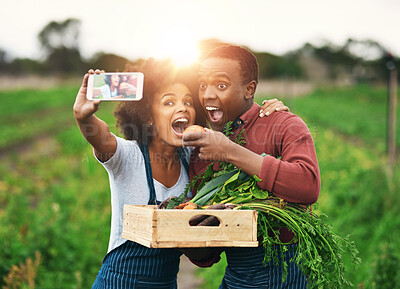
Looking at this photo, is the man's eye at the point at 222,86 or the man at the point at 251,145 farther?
the man's eye at the point at 222,86

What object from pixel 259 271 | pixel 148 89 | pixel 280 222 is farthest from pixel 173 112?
pixel 259 271

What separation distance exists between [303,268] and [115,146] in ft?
3.82

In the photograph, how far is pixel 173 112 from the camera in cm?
262

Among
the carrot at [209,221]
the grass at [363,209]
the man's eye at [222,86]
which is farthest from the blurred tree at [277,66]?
the carrot at [209,221]

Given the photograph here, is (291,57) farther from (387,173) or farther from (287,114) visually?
(287,114)

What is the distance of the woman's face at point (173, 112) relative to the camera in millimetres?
2607

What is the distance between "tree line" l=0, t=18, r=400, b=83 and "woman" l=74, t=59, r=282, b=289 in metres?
39.0

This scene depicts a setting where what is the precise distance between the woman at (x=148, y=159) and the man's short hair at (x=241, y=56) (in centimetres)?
19

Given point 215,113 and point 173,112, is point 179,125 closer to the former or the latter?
point 173,112

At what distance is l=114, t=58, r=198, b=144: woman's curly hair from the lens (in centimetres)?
269

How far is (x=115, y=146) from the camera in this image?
2.51m

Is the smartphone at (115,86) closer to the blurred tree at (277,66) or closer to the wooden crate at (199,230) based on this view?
the wooden crate at (199,230)

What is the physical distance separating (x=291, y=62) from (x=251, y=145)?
51.6m

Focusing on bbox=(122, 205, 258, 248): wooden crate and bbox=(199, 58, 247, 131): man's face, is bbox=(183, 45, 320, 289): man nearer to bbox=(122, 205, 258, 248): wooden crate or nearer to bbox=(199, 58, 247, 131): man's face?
bbox=(199, 58, 247, 131): man's face
